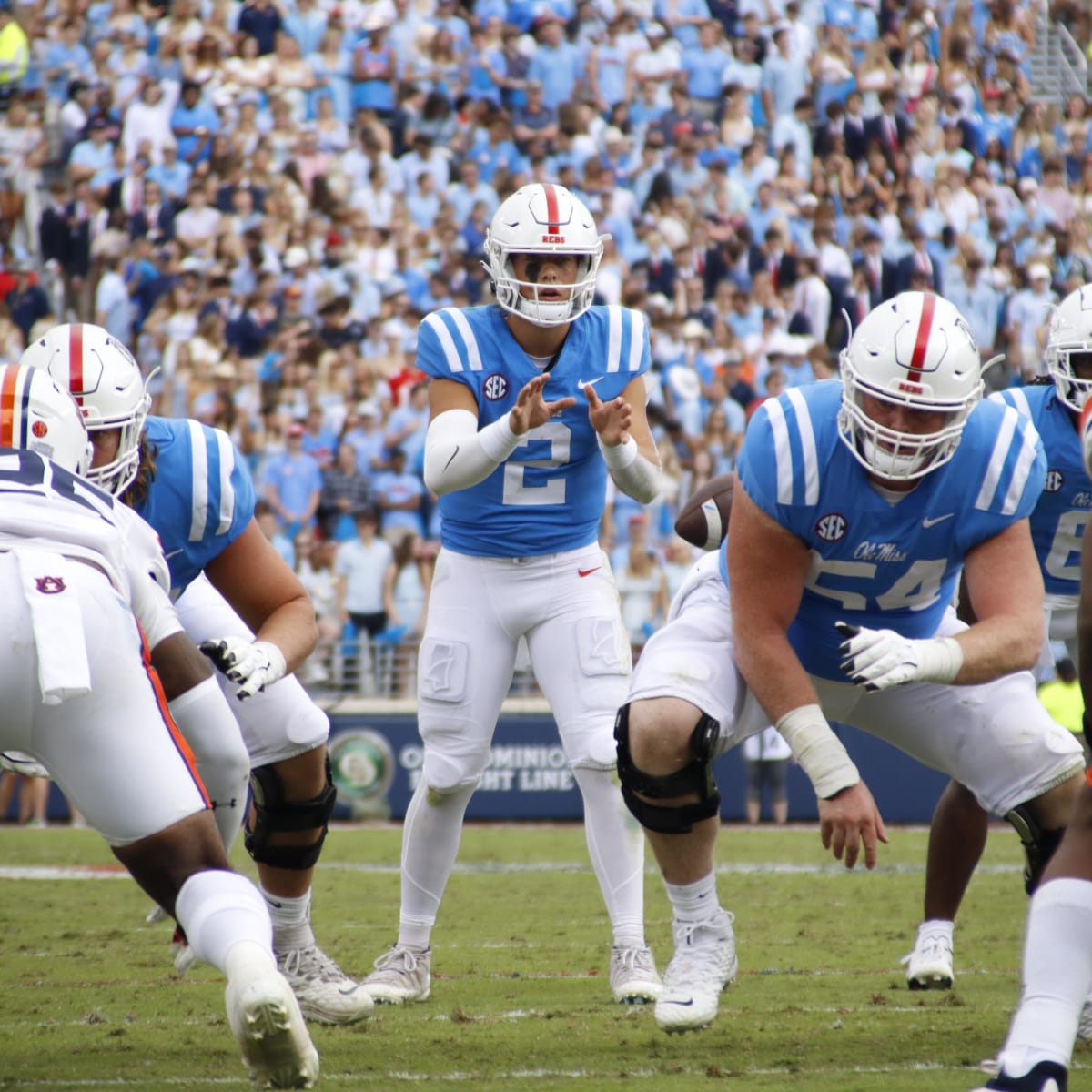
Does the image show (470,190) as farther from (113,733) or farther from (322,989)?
(113,733)

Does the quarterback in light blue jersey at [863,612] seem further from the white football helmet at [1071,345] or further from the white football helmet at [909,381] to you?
the white football helmet at [1071,345]

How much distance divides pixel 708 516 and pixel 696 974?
3.97ft

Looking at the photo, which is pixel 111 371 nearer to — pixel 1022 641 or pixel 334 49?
pixel 1022 641

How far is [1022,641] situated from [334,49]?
37.0 feet

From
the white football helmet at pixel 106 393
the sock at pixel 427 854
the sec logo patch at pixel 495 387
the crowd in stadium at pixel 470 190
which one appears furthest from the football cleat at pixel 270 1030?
the crowd in stadium at pixel 470 190

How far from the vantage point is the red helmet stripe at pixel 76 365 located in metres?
3.82

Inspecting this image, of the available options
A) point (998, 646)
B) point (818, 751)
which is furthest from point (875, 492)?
point (818, 751)

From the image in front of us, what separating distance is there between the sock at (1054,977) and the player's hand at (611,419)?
1825 mm

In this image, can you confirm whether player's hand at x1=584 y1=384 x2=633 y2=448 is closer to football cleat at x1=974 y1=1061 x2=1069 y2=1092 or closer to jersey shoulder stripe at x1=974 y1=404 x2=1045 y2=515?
jersey shoulder stripe at x1=974 y1=404 x2=1045 y2=515

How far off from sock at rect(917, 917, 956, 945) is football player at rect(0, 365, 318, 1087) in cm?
210

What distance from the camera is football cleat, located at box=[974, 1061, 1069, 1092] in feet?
8.62

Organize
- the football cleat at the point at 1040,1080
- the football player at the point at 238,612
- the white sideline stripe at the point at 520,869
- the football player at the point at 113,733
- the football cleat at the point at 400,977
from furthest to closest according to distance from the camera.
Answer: the white sideline stripe at the point at 520,869
the football cleat at the point at 400,977
the football player at the point at 238,612
the football player at the point at 113,733
the football cleat at the point at 1040,1080

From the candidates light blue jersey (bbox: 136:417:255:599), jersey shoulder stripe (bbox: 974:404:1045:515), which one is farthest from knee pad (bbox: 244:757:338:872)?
jersey shoulder stripe (bbox: 974:404:1045:515)

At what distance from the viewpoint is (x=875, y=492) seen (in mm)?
3656
